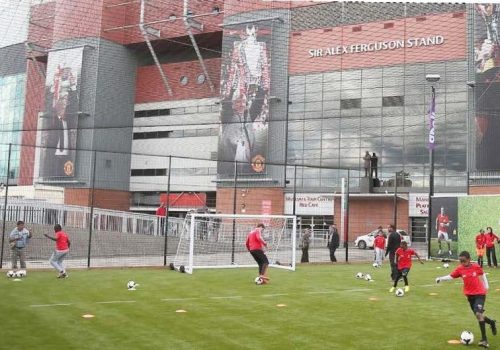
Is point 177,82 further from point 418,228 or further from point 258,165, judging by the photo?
point 418,228

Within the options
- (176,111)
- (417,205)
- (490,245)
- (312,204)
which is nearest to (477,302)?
(490,245)

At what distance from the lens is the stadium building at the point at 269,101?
39938 mm

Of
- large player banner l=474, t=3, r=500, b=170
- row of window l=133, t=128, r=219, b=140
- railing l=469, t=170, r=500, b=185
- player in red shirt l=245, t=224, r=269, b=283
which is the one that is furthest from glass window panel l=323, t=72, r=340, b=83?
player in red shirt l=245, t=224, r=269, b=283

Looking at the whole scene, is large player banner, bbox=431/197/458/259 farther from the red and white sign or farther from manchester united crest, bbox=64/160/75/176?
manchester united crest, bbox=64/160/75/176

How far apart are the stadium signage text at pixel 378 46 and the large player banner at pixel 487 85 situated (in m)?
3.93

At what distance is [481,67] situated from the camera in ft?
122

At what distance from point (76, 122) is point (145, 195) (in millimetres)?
10678

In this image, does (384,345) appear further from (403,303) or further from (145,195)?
(145,195)

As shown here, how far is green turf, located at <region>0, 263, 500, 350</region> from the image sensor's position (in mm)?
7824

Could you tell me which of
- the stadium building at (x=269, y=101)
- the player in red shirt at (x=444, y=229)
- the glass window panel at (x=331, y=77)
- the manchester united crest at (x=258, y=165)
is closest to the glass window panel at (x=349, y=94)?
the stadium building at (x=269, y=101)

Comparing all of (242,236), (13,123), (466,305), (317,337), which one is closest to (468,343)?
(317,337)

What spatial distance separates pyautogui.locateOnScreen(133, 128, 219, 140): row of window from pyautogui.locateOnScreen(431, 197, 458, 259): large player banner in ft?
99.5

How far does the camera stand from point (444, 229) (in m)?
24.4

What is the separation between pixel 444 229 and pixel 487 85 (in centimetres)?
1648
